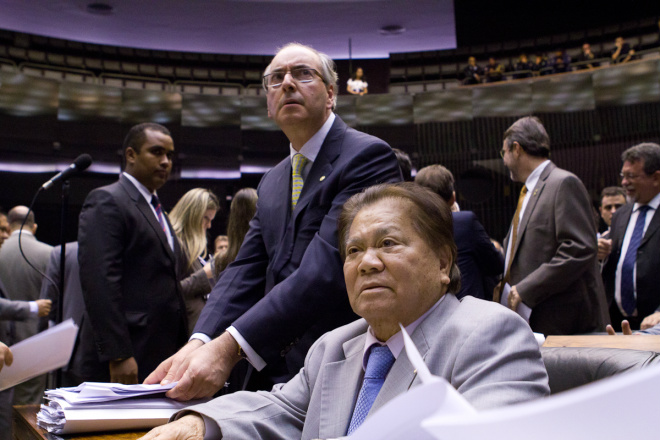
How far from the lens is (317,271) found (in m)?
1.61

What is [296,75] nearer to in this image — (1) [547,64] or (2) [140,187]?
(2) [140,187]

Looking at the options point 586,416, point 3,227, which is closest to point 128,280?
point 3,227

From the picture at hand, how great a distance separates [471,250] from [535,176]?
692 millimetres

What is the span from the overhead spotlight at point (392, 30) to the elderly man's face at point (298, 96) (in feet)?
33.5

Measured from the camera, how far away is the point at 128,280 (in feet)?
9.45

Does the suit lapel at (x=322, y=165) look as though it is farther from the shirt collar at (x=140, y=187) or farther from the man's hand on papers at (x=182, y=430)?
the shirt collar at (x=140, y=187)

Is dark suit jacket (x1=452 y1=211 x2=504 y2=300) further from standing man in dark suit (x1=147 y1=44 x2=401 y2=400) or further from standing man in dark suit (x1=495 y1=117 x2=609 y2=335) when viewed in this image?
standing man in dark suit (x1=147 y1=44 x2=401 y2=400)

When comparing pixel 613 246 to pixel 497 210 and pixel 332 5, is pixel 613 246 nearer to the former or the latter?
pixel 497 210

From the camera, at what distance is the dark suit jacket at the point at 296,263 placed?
1.61 metres

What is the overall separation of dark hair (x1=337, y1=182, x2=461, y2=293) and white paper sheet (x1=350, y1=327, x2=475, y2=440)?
0.88 metres

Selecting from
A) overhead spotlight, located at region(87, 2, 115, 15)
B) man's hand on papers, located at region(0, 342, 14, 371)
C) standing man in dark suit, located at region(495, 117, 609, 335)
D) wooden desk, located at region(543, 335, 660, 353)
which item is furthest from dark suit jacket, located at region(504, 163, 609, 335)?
overhead spotlight, located at region(87, 2, 115, 15)

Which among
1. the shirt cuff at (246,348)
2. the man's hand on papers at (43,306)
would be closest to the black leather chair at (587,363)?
the shirt cuff at (246,348)

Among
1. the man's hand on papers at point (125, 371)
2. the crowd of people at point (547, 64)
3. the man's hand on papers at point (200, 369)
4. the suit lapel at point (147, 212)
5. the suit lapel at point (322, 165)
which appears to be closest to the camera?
the man's hand on papers at point (200, 369)

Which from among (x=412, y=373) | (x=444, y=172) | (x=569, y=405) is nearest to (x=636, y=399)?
(x=569, y=405)
